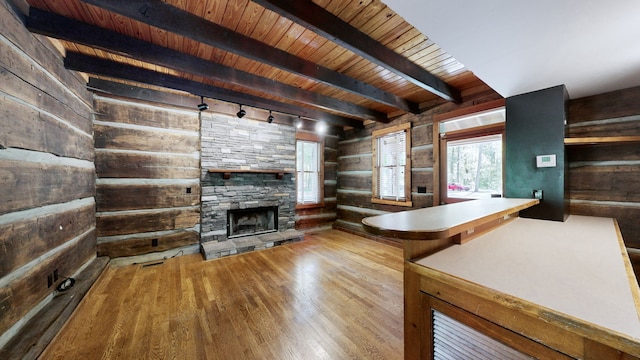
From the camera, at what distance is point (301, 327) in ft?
6.59

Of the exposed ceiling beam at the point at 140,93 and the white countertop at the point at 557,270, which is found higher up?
the exposed ceiling beam at the point at 140,93

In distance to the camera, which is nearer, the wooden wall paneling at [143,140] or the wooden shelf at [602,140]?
the wooden shelf at [602,140]

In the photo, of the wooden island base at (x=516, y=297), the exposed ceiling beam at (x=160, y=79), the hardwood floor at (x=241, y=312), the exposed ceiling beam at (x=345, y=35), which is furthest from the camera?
the exposed ceiling beam at (x=160, y=79)

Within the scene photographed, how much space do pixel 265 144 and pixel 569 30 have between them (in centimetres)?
422

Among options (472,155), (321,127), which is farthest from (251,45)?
(472,155)

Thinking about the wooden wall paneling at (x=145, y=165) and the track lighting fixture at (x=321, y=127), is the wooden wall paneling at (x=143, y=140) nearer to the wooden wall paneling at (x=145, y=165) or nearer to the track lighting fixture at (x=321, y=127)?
the wooden wall paneling at (x=145, y=165)

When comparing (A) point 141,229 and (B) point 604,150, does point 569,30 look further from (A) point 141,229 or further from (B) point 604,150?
(A) point 141,229

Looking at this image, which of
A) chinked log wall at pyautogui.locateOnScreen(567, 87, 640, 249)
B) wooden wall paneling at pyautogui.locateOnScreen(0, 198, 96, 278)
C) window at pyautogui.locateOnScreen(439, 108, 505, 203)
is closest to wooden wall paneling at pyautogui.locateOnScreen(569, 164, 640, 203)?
chinked log wall at pyautogui.locateOnScreen(567, 87, 640, 249)

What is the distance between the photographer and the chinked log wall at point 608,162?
220cm

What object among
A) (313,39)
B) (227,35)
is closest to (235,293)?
(227,35)

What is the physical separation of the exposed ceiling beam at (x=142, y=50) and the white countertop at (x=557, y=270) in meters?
2.85

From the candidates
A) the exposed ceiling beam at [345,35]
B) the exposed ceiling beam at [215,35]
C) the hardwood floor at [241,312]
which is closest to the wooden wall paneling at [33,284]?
the hardwood floor at [241,312]

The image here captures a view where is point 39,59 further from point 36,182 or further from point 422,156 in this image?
point 422,156

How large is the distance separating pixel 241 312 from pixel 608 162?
4.09 meters
